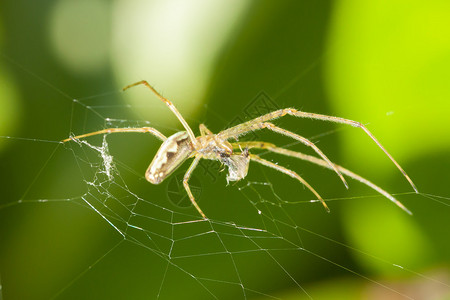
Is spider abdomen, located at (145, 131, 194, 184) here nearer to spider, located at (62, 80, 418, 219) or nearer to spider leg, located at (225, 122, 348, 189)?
spider, located at (62, 80, 418, 219)

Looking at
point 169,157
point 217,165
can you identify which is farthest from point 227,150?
point 169,157

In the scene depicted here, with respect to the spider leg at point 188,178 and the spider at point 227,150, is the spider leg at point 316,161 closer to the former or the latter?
the spider at point 227,150

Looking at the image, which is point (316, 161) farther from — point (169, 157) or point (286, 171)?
point (169, 157)

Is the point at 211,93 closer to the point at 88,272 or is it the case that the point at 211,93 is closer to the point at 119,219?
the point at 119,219

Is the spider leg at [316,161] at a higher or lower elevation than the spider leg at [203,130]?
higher

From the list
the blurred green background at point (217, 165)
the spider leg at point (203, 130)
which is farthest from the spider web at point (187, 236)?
the spider leg at point (203, 130)

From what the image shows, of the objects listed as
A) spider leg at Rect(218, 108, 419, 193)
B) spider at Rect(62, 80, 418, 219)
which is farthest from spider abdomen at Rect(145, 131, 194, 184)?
spider leg at Rect(218, 108, 419, 193)

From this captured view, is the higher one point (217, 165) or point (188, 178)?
point (217, 165)
